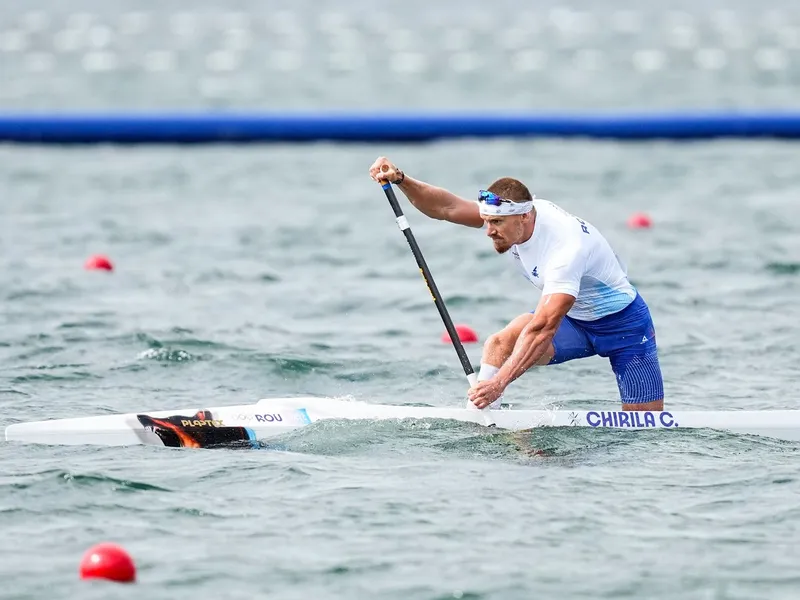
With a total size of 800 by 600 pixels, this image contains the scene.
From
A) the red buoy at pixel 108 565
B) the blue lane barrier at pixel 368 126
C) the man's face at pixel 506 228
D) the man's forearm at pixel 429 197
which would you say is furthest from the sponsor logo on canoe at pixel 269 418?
the blue lane barrier at pixel 368 126

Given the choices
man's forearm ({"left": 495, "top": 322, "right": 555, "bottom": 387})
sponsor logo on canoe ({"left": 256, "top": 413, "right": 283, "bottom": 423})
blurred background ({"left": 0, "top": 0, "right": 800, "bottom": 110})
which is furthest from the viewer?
blurred background ({"left": 0, "top": 0, "right": 800, "bottom": 110})

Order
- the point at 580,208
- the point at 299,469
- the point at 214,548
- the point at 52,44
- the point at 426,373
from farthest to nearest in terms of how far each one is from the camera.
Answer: the point at 52,44 → the point at 580,208 → the point at 426,373 → the point at 299,469 → the point at 214,548

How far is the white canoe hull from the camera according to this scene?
28.0 ft

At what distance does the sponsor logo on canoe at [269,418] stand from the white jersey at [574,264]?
1722mm

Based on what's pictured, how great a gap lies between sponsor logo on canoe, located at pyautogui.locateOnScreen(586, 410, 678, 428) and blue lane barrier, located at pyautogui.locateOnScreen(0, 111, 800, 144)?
1290 centimetres

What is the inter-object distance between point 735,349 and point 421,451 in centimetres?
404

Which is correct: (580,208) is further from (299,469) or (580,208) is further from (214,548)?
(214,548)

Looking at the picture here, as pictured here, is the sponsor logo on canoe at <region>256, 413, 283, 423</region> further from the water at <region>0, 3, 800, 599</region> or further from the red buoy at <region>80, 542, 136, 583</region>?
the red buoy at <region>80, 542, 136, 583</region>

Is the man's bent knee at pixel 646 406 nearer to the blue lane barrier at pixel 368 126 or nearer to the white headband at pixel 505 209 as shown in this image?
the white headband at pixel 505 209

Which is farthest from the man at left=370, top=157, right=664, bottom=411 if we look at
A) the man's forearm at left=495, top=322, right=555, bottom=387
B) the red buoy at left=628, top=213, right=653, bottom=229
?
the red buoy at left=628, top=213, right=653, bottom=229

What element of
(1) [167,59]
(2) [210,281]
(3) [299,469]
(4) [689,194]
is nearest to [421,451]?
(3) [299,469]

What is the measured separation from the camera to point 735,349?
11.5 meters

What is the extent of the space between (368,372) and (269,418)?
2.10m

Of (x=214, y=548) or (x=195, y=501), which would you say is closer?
(x=214, y=548)
